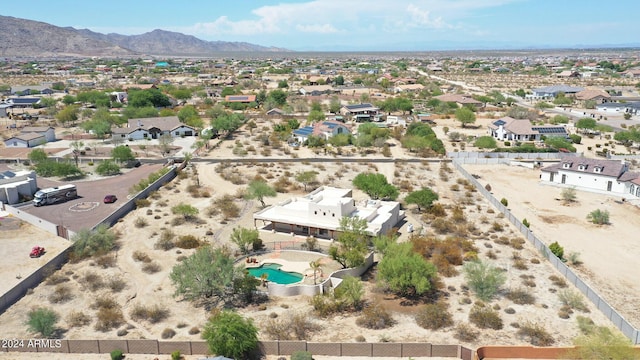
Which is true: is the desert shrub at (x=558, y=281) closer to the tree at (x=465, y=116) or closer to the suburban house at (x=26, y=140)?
the tree at (x=465, y=116)

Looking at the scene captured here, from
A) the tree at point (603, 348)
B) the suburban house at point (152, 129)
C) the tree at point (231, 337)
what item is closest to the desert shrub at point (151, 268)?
the tree at point (231, 337)

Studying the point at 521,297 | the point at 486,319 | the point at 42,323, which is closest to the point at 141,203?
the point at 42,323

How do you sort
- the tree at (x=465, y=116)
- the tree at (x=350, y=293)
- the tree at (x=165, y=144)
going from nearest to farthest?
the tree at (x=350, y=293) → the tree at (x=165, y=144) → the tree at (x=465, y=116)

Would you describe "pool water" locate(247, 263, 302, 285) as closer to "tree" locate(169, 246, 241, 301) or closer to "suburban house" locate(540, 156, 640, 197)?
"tree" locate(169, 246, 241, 301)

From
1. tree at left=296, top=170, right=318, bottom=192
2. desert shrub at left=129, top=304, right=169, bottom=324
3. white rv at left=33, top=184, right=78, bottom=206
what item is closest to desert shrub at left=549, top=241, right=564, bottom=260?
tree at left=296, top=170, right=318, bottom=192

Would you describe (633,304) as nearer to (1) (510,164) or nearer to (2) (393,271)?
(2) (393,271)

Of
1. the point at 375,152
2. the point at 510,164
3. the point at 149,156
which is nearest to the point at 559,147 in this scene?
the point at 510,164

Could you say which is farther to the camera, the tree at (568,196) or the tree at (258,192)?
the tree at (568,196)
